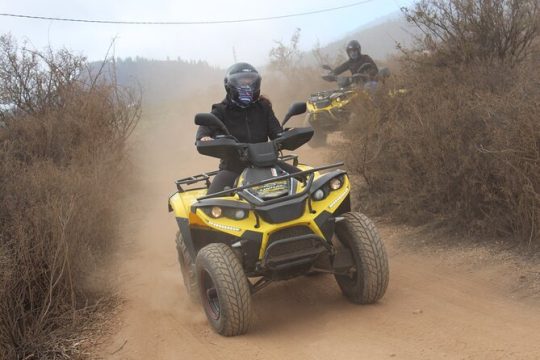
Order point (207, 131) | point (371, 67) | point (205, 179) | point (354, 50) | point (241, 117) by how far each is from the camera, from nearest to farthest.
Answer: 1. point (207, 131)
2. point (241, 117)
3. point (205, 179)
4. point (371, 67)
5. point (354, 50)

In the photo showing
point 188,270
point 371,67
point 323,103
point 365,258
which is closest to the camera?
point 365,258

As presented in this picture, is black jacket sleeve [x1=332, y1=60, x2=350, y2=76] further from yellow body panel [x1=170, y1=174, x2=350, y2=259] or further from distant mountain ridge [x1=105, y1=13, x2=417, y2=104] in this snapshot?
distant mountain ridge [x1=105, y1=13, x2=417, y2=104]

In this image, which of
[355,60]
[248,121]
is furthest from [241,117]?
[355,60]

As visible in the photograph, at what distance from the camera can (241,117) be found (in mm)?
5527

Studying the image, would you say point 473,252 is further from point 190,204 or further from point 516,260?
point 190,204

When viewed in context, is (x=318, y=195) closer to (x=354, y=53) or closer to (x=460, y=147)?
(x=460, y=147)

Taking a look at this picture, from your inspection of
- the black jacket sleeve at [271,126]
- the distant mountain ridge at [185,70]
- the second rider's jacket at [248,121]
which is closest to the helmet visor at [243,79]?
the second rider's jacket at [248,121]

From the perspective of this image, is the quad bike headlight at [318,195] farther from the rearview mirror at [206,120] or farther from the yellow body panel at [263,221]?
the rearview mirror at [206,120]

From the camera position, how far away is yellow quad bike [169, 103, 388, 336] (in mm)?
4363

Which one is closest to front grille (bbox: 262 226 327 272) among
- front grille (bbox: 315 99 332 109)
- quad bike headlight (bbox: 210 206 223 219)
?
quad bike headlight (bbox: 210 206 223 219)

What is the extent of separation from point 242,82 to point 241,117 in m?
0.42

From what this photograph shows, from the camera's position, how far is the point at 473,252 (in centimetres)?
Result: 588

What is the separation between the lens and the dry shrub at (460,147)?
553 cm

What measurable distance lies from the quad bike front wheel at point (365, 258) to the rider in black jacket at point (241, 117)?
2.92 feet
